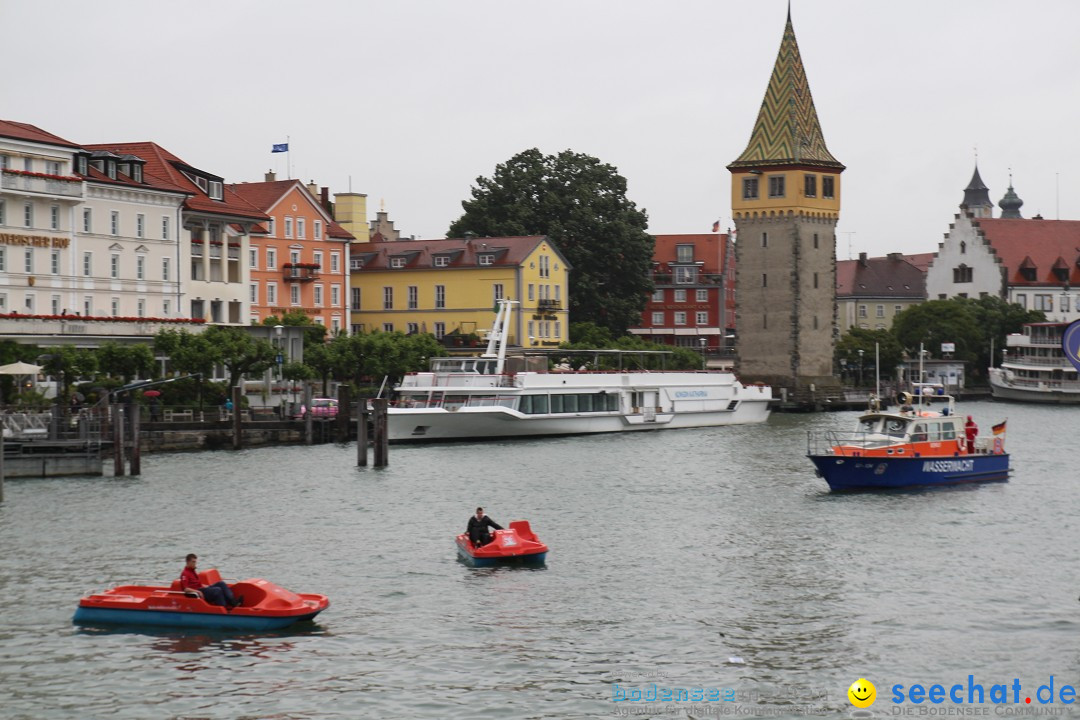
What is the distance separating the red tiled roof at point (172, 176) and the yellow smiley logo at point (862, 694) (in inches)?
2752

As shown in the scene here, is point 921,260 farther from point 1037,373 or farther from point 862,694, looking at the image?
point 862,694

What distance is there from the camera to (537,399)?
85.6m

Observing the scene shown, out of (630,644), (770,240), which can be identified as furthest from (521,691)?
(770,240)

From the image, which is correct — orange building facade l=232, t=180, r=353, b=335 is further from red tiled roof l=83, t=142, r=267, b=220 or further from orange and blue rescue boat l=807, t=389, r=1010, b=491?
orange and blue rescue boat l=807, t=389, r=1010, b=491

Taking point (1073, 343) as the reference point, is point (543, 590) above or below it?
below

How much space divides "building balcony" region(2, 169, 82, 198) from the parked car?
655 inches

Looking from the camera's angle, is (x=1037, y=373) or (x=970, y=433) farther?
(x=1037, y=373)

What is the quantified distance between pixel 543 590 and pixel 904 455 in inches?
955

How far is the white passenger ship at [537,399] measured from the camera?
81.2 meters

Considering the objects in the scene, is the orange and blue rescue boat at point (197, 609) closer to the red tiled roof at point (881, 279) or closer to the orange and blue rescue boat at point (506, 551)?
the orange and blue rescue boat at point (506, 551)

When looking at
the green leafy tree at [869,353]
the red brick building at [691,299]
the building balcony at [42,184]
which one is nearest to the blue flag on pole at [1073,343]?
the building balcony at [42,184]

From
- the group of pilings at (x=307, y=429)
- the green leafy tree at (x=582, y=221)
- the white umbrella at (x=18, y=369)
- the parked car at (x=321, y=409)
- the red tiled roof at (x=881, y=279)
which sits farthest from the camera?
the red tiled roof at (x=881, y=279)

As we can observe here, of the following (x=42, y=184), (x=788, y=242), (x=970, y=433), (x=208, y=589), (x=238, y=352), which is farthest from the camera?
(x=788, y=242)

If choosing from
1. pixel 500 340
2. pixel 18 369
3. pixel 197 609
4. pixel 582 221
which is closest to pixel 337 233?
pixel 582 221
